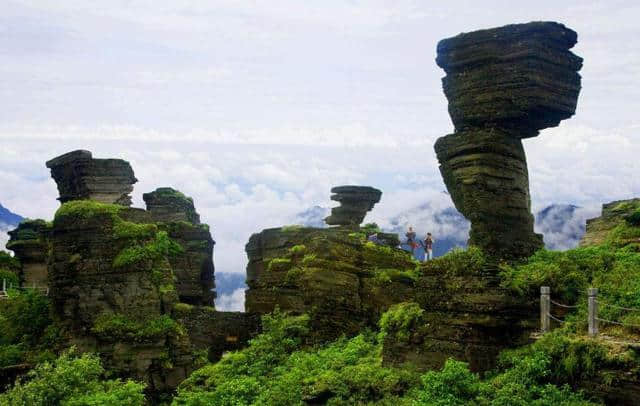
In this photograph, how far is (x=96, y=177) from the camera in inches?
1818

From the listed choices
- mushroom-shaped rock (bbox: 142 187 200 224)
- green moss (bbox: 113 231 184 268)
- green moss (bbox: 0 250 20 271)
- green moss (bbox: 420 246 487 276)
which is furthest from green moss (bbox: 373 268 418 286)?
green moss (bbox: 0 250 20 271)

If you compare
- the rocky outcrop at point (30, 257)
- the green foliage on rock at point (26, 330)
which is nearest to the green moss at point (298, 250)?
the green foliage on rock at point (26, 330)

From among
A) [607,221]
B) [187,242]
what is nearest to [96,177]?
[187,242]

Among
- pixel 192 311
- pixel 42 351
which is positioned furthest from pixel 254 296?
pixel 42 351

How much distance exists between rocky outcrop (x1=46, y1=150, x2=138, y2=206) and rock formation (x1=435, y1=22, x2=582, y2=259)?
24996mm

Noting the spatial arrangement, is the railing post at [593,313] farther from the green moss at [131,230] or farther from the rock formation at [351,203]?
the rock formation at [351,203]

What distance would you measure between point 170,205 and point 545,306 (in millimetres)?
30018

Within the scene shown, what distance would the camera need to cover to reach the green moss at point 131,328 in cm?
3619

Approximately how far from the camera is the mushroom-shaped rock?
48.5m

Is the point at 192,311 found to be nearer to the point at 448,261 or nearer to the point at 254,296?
the point at 254,296

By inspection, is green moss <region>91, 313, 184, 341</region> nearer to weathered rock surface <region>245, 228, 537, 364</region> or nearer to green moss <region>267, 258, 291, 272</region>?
weathered rock surface <region>245, 228, 537, 364</region>

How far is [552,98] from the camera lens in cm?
2583

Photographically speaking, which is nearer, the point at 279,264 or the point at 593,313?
the point at 593,313

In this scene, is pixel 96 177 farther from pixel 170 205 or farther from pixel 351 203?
pixel 351 203
